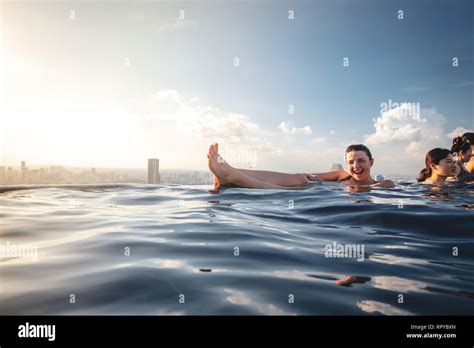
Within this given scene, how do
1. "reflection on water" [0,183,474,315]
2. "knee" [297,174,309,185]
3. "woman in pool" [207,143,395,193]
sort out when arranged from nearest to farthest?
1. "reflection on water" [0,183,474,315]
2. "woman in pool" [207,143,395,193]
3. "knee" [297,174,309,185]

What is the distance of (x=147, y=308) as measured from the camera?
179 centimetres

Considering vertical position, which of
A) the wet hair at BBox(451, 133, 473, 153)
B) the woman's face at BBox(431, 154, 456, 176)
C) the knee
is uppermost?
the wet hair at BBox(451, 133, 473, 153)

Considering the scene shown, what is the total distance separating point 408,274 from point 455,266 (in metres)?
0.55

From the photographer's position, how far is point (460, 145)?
9062 millimetres

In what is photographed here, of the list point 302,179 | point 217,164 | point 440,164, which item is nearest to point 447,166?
point 440,164

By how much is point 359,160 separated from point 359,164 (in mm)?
109

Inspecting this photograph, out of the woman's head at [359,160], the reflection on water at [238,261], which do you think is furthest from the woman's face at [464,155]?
the reflection on water at [238,261]

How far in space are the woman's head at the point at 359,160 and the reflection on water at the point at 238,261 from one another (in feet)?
9.99

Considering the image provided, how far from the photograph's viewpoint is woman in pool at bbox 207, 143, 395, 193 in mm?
7479

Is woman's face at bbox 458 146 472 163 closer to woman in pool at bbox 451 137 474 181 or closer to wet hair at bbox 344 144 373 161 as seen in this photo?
woman in pool at bbox 451 137 474 181

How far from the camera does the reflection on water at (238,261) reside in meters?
1.87

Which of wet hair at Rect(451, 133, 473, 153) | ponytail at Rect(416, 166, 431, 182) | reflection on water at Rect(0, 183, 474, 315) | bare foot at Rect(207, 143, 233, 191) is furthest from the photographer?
ponytail at Rect(416, 166, 431, 182)

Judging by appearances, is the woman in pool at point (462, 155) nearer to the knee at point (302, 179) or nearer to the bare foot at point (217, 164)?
the knee at point (302, 179)

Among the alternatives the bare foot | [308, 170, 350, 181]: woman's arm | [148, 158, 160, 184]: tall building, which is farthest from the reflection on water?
[148, 158, 160, 184]: tall building
